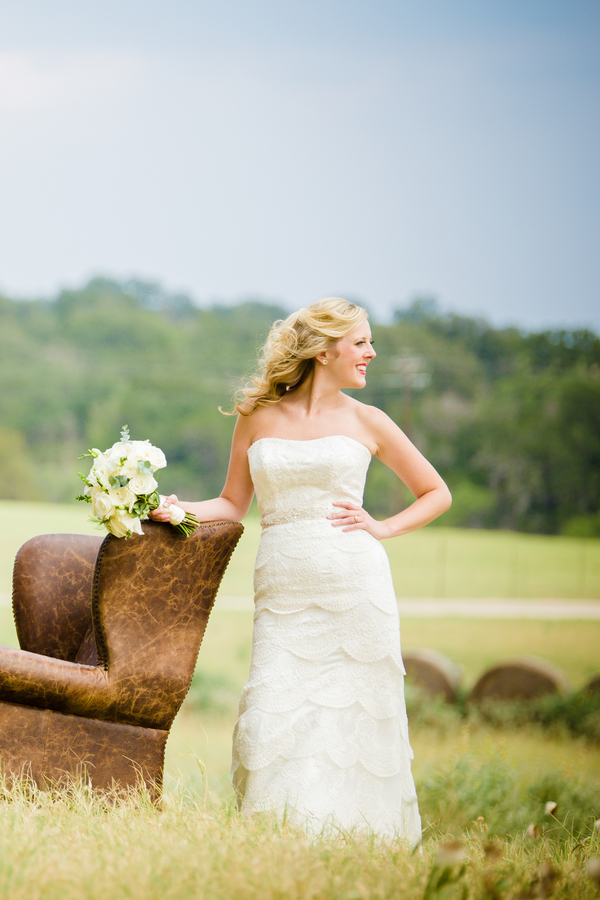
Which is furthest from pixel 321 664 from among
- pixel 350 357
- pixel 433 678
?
pixel 433 678

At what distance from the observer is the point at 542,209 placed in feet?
109

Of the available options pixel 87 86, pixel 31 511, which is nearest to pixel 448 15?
pixel 87 86

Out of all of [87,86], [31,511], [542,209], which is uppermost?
[87,86]

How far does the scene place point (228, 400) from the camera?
2102 cm

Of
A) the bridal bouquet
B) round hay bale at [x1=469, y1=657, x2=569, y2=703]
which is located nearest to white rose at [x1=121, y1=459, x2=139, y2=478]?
the bridal bouquet

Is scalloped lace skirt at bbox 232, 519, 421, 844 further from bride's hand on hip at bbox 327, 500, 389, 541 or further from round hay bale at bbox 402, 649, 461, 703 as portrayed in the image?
round hay bale at bbox 402, 649, 461, 703

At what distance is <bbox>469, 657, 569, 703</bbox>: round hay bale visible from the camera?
310 inches

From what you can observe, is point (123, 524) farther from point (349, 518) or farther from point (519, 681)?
point (519, 681)

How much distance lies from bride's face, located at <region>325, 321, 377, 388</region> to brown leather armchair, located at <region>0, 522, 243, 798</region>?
2.02 ft

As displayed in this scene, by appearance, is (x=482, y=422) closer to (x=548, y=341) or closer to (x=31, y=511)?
(x=548, y=341)

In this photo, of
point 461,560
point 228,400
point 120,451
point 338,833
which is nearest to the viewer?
point 338,833

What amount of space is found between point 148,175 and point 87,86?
146 inches

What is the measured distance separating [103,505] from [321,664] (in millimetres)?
821

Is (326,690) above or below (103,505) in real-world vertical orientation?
below
